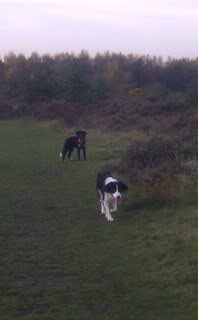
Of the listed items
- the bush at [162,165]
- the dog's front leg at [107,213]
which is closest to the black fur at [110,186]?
the dog's front leg at [107,213]

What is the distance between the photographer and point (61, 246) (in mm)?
9367

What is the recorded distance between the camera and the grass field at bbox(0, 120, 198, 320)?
6566 millimetres

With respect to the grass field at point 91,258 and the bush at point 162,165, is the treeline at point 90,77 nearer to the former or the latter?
the bush at point 162,165

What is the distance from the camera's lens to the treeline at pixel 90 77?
6178 cm

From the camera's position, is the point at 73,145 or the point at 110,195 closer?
the point at 110,195

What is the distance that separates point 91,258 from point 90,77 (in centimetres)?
7244

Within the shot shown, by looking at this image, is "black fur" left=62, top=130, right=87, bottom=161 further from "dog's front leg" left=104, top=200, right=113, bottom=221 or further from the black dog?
"dog's front leg" left=104, top=200, right=113, bottom=221

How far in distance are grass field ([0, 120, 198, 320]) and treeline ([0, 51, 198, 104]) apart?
30408 millimetres

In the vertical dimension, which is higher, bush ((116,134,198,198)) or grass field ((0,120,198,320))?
bush ((116,134,198,198))

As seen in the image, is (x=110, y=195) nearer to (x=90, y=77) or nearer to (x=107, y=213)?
(x=107, y=213)

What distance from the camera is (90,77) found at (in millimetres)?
79938

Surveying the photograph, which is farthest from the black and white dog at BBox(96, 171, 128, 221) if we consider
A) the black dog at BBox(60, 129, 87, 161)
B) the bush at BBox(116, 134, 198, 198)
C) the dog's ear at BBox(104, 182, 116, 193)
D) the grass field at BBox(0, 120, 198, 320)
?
the black dog at BBox(60, 129, 87, 161)

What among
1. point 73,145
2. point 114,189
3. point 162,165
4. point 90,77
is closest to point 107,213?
point 114,189

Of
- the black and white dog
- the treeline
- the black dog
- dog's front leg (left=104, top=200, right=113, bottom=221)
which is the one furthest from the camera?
the treeline
